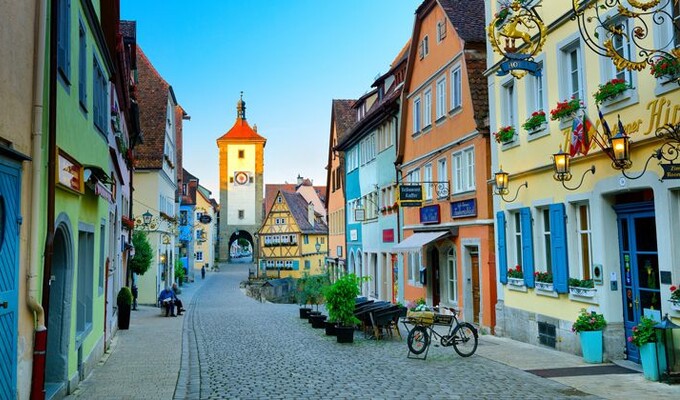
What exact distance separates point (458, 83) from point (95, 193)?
11889mm

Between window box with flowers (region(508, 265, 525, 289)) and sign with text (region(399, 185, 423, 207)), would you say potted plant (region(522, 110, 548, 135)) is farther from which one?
Result: sign with text (region(399, 185, 423, 207))

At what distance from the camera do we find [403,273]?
2553 centimetres

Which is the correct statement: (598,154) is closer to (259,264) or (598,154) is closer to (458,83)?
(458,83)

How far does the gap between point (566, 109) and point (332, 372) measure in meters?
6.48

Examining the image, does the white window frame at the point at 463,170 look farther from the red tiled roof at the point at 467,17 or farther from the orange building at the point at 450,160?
the red tiled roof at the point at 467,17

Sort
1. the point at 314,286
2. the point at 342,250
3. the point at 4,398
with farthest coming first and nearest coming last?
the point at 342,250
the point at 314,286
the point at 4,398

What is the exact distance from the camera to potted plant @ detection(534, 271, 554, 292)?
13453 millimetres

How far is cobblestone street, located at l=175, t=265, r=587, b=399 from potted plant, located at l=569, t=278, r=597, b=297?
2.04m

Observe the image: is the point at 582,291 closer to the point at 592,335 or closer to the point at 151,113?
the point at 592,335

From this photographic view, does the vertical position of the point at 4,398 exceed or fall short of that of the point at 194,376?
it exceeds it

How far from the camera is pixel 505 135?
15.4 metres

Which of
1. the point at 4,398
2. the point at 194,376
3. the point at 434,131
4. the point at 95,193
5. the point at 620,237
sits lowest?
the point at 194,376

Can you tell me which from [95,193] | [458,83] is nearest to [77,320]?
[95,193]

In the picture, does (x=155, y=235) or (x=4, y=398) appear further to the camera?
(x=155, y=235)
